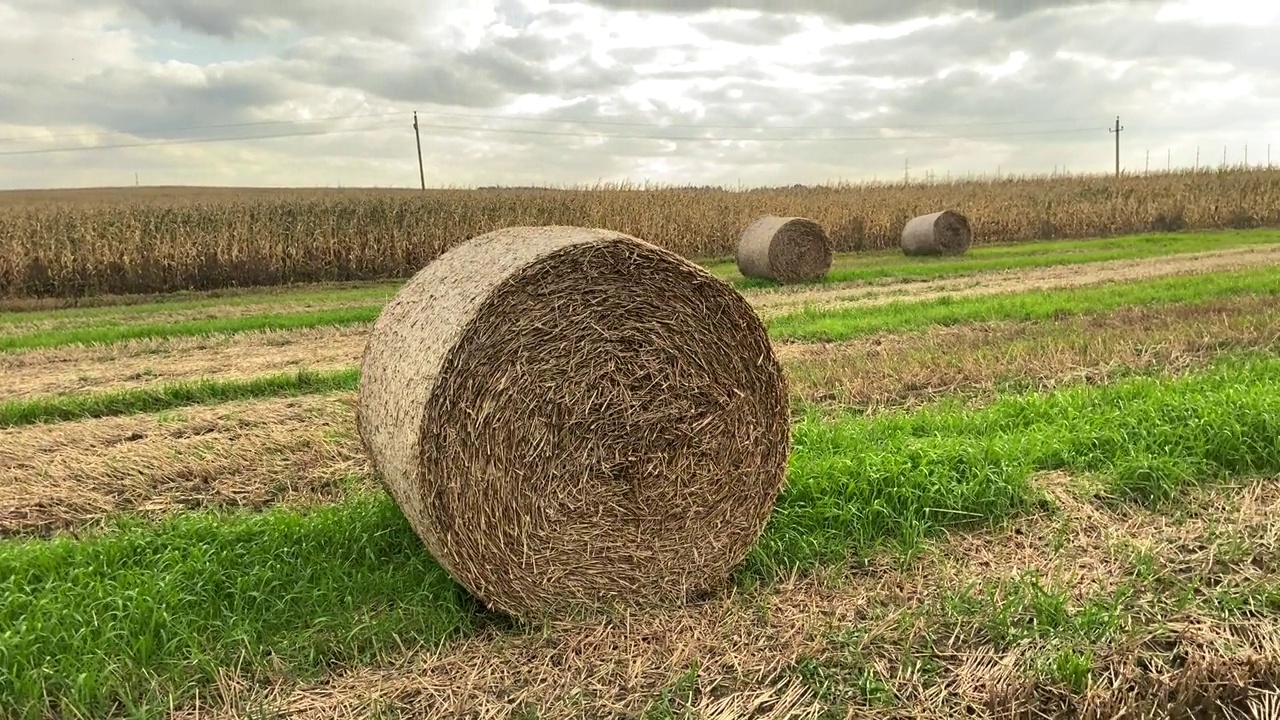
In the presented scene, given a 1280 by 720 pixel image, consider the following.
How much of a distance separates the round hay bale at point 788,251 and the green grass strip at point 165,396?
1008cm

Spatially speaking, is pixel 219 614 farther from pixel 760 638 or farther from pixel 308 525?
pixel 760 638

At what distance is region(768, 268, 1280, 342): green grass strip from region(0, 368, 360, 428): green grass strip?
479 cm

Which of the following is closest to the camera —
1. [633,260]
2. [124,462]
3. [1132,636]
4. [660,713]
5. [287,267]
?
[660,713]

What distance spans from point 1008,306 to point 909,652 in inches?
329

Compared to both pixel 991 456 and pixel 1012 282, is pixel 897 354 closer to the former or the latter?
pixel 991 456

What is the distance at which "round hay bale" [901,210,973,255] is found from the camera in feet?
70.9

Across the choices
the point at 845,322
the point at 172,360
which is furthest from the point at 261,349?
the point at 845,322

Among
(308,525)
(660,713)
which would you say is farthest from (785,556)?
(308,525)

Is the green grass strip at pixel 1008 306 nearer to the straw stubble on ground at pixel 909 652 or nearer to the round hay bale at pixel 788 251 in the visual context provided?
the round hay bale at pixel 788 251

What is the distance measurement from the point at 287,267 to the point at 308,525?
54.9 ft

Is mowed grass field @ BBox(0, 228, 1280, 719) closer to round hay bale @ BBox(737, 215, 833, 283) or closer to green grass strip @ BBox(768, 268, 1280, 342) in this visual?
green grass strip @ BBox(768, 268, 1280, 342)

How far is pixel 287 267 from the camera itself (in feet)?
64.8

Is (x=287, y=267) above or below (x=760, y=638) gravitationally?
above

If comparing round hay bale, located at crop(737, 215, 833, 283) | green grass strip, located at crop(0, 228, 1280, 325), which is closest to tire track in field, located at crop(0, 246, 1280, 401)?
round hay bale, located at crop(737, 215, 833, 283)
